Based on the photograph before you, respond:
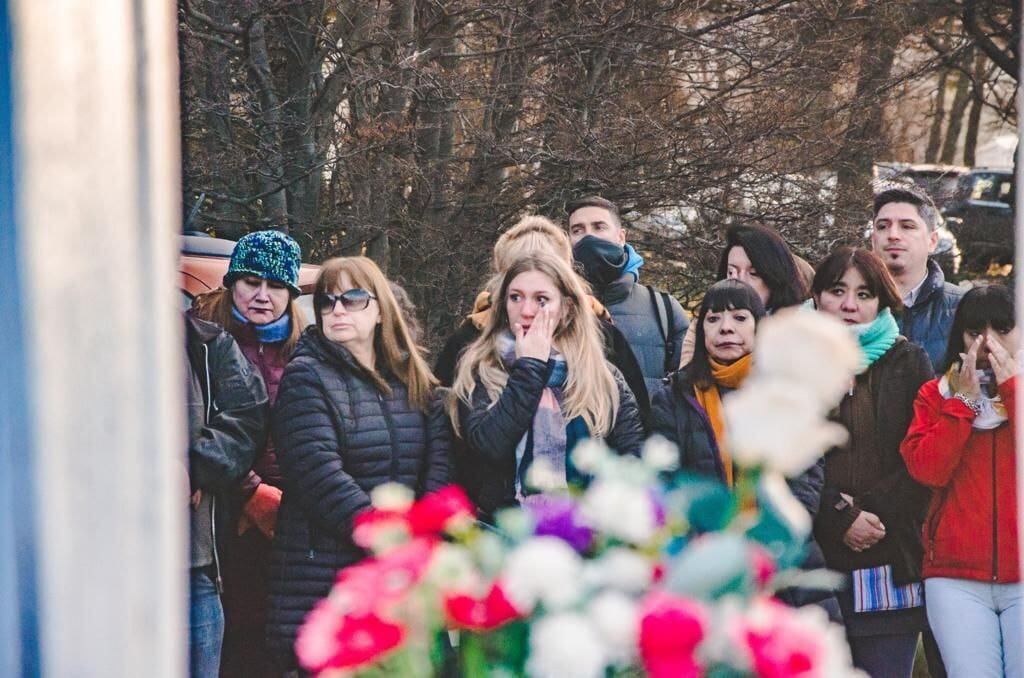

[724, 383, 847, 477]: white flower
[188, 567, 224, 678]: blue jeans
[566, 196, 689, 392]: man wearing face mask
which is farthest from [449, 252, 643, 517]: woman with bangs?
[724, 383, 847, 477]: white flower

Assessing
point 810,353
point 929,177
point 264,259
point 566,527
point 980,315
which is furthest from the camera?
point 929,177

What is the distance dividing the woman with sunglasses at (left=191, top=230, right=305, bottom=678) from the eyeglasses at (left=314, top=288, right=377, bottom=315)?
0.26 m

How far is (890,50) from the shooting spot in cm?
703

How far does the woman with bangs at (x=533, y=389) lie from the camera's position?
2922mm

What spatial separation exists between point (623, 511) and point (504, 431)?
5.57ft

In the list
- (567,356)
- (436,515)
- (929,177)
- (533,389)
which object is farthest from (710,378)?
(929,177)

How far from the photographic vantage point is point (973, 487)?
3.02 m

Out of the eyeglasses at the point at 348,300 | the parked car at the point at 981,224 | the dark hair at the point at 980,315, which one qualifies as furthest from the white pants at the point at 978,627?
the parked car at the point at 981,224

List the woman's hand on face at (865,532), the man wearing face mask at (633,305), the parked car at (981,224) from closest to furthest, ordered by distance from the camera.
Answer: the woman's hand on face at (865,532) < the man wearing face mask at (633,305) < the parked car at (981,224)

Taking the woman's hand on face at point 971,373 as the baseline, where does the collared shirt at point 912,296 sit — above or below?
above

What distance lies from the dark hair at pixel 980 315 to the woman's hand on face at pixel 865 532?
40 cm

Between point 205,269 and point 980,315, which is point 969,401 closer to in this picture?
point 980,315

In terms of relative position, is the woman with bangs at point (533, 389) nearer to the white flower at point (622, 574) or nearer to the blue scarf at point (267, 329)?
the blue scarf at point (267, 329)

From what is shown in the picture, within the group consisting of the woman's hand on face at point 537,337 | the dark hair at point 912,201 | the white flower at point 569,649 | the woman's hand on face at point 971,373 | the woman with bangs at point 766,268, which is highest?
the dark hair at point 912,201
